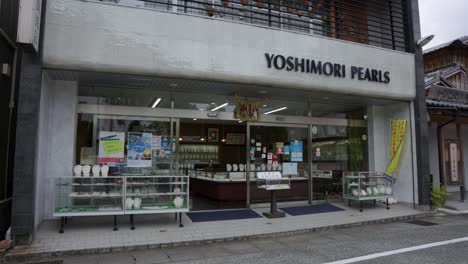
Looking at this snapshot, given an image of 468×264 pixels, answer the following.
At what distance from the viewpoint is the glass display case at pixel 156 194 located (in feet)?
25.3

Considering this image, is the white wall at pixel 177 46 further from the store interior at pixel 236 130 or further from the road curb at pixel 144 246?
the road curb at pixel 144 246

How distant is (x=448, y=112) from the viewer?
11961 mm

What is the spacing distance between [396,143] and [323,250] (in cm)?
642

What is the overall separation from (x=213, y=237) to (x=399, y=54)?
8.39 metres

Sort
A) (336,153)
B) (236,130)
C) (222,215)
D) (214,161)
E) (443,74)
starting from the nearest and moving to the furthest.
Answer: (222,215) → (336,153) → (236,130) → (214,161) → (443,74)

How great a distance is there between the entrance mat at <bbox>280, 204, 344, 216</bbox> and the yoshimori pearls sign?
3.96 metres

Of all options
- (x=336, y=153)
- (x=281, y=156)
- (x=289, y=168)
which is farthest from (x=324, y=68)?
(x=336, y=153)

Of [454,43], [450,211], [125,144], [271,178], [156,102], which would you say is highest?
[454,43]

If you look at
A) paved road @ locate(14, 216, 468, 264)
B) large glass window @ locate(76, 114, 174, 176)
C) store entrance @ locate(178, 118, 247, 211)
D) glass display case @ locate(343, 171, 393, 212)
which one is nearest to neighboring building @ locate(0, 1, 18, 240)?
large glass window @ locate(76, 114, 174, 176)

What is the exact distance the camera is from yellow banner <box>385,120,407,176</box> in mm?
10961

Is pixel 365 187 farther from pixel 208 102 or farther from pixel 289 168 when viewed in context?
pixel 208 102

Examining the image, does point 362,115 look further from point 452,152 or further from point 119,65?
point 119,65

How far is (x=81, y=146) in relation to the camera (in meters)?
8.58

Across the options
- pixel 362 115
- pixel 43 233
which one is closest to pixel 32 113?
pixel 43 233
